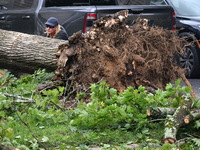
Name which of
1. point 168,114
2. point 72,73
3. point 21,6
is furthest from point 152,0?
point 168,114

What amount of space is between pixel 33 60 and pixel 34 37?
0.53 meters

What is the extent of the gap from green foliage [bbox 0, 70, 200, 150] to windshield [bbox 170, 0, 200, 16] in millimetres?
6528

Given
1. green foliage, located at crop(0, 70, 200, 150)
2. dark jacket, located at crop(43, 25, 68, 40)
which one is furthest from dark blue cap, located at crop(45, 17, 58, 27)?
green foliage, located at crop(0, 70, 200, 150)

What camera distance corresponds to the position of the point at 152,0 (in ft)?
39.5

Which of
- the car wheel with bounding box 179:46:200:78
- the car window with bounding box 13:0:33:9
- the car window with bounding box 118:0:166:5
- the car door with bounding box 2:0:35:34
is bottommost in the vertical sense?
the car wheel with bounding box 179:46:200:78

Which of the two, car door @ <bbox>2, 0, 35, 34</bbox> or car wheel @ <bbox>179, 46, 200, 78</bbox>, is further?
car wheel @ <bbox>179, 46, 200, 78</bbox>

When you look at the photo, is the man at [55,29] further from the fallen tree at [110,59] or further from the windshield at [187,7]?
the windshield at [187,7]

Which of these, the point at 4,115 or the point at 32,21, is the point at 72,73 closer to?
the point at 4,115

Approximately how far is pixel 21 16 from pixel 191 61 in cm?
378

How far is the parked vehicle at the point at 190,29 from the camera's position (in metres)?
12.5

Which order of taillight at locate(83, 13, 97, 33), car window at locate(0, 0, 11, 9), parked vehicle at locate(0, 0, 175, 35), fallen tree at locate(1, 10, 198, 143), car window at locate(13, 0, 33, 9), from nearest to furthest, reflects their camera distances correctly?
fallen tree at locate(1, 10, 198, 143), taillight at locate(83, 13, 97, 33), parked vehicle at locate(0, 0, 175, 35), car window at locate(13, 0, 33, 9), car window at locate(0, 0, 11, 9)

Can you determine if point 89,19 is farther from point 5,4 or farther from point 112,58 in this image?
point 5,4

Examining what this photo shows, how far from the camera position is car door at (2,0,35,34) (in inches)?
472

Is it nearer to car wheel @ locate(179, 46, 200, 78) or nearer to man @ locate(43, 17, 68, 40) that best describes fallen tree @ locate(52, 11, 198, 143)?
man @ locate(43, 17, 68, 40)
